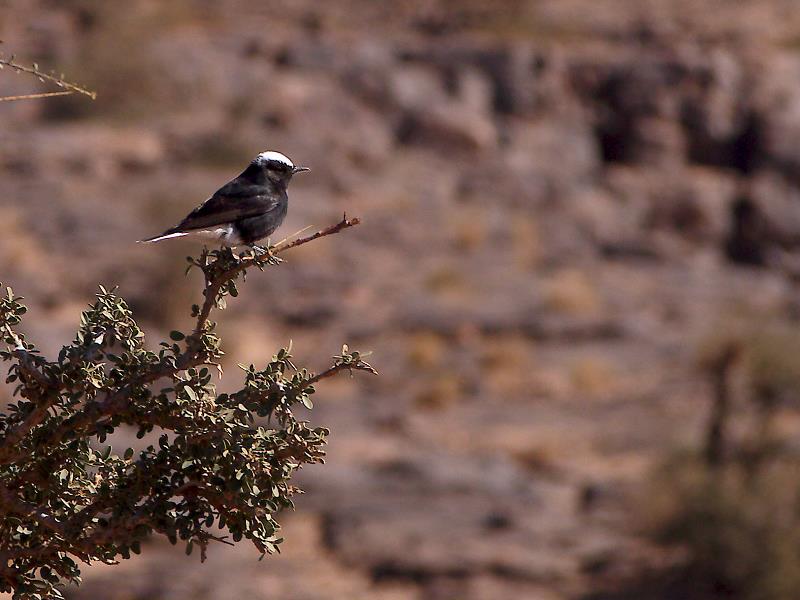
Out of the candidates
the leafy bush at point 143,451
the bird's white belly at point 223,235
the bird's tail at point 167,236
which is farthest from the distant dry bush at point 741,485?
the leafy bush at point 143,451

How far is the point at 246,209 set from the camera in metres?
5.16

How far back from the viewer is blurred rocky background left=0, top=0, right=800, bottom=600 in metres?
14.6

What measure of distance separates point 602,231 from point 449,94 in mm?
5754

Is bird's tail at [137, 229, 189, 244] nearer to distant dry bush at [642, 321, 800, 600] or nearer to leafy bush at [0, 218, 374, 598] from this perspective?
leafy bush at [0, 218, 374, 598]

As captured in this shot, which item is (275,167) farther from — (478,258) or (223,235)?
(478,258)

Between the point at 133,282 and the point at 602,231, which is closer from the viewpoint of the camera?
the point at 133,282

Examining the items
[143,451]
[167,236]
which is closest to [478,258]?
[167,236]

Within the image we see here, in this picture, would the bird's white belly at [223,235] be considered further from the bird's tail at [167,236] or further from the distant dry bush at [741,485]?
the distant dry bush at [741,485]

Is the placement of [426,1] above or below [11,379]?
above

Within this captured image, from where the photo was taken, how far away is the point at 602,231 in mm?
30812

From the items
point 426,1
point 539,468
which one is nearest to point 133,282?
point 539,468

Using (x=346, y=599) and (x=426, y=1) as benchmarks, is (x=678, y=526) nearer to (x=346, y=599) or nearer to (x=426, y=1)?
(x=346, y=599)

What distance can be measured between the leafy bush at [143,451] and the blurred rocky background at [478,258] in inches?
340

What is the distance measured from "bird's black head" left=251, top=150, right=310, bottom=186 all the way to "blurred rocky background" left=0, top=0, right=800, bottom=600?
770cm
